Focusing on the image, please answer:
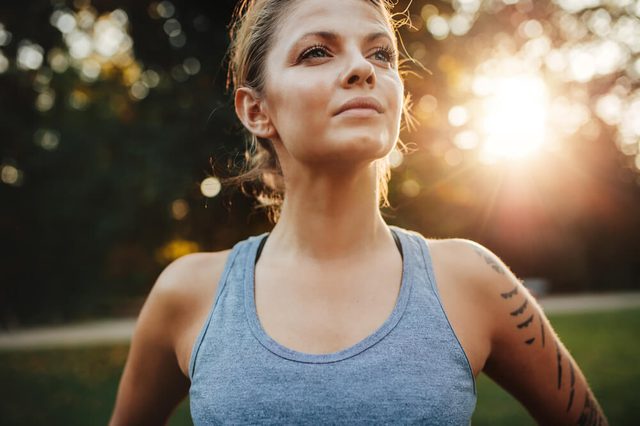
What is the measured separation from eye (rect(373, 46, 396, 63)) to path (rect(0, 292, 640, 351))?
41.1ft

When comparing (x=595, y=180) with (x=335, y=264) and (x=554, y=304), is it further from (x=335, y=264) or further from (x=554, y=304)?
(x=335, y=264)

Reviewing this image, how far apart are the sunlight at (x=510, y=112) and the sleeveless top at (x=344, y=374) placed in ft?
14.5

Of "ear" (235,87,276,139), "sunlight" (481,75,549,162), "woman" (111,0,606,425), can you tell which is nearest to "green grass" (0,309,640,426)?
"sunlight" (481,75,549,162)

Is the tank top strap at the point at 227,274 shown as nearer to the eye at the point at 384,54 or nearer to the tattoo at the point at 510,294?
the eye at the point at 384,54

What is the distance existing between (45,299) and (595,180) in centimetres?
1841

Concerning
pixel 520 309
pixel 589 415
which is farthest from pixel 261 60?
pixel 589 415

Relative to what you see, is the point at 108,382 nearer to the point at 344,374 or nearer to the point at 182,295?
the point at 182,295

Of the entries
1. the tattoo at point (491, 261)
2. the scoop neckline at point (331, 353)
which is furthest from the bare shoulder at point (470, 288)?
the scoop neckline at point (331, 353)

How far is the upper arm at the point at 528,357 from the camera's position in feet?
6.84

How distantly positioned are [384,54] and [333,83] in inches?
12.7

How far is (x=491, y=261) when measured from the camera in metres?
2.16

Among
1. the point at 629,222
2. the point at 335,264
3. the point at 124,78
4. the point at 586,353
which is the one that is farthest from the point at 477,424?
the point at 629,222

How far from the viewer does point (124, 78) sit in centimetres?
735

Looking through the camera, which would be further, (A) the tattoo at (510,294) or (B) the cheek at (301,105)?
(A) the tattoo at (510,294)
